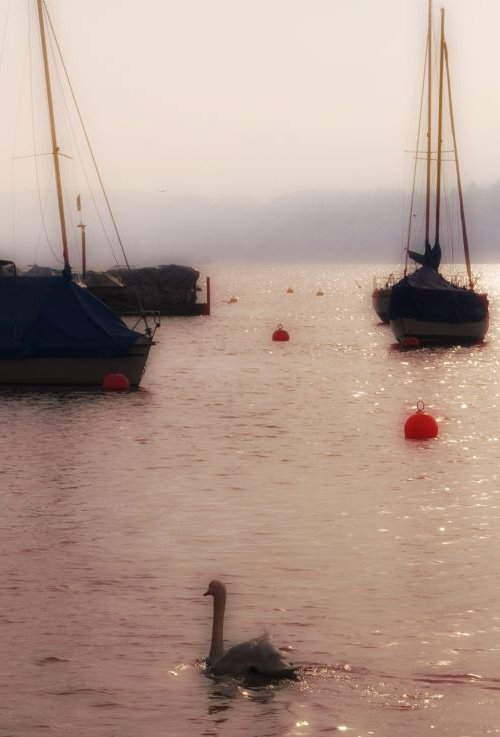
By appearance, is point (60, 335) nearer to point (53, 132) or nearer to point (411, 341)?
point (53, 132)

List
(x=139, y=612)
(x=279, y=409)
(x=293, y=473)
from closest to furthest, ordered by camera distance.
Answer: (x=139, y=612), (x=293, y=473), (x=279, y=409)

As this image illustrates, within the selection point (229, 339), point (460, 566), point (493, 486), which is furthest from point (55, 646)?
point (229, 339)

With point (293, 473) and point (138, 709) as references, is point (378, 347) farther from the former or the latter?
point (138, 709)

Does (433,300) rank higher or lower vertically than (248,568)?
lower

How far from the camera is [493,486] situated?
2478 centimetres

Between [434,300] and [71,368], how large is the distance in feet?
86.3

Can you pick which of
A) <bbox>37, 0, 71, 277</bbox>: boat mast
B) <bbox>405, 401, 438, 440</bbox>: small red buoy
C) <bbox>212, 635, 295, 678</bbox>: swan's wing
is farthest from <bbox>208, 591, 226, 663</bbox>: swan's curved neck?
<bbox>37, 0, 71, 277</bbox>: boat mast

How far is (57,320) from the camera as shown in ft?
135

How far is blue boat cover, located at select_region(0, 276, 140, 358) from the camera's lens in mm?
41250

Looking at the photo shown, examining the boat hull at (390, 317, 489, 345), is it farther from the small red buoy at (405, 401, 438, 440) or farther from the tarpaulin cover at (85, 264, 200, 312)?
the tarpaulin cover at (85, 264, 200, 312)

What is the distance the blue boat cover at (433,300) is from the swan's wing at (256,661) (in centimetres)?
5155

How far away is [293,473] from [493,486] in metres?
4.10

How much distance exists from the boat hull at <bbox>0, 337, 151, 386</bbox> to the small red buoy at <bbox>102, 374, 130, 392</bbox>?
14 cm

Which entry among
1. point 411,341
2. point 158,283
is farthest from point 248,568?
point 158,283
